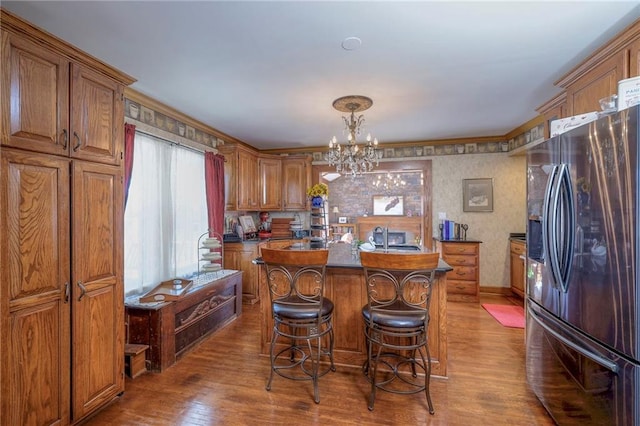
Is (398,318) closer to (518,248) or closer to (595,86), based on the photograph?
(595,86)

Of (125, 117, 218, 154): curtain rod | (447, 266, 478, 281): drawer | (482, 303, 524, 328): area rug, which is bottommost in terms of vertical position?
(482, 303, 524, 328): area rug

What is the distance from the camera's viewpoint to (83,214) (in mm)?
1835

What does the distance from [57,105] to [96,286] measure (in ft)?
3.79

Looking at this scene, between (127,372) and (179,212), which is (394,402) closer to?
(127,372)

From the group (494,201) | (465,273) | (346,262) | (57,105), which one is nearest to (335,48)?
(346,262)

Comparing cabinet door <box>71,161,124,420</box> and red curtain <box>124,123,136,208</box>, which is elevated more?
red curtain <box>124,123,136,208</box>

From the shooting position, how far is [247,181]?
15.8 ft

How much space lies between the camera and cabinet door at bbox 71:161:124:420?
1807 mm

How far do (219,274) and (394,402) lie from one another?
101 inches

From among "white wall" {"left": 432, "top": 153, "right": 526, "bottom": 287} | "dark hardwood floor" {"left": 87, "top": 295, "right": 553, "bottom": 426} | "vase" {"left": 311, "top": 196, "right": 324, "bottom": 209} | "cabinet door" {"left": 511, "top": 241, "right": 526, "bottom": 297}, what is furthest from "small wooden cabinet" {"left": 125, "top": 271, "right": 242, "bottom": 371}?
"cabinet door" {"left": 511, "top": 241, "right": 526, "bottom": 297}

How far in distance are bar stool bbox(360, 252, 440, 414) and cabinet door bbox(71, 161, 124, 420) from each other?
1.79m

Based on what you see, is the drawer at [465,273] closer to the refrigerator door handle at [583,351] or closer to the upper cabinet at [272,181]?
the refrigerator door handle at [583,351]

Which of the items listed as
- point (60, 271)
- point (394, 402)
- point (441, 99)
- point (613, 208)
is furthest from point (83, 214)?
point (441, 99)

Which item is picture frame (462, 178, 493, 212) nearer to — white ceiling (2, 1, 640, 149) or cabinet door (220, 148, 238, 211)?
white ceiling (2, 1, 640, 149)
